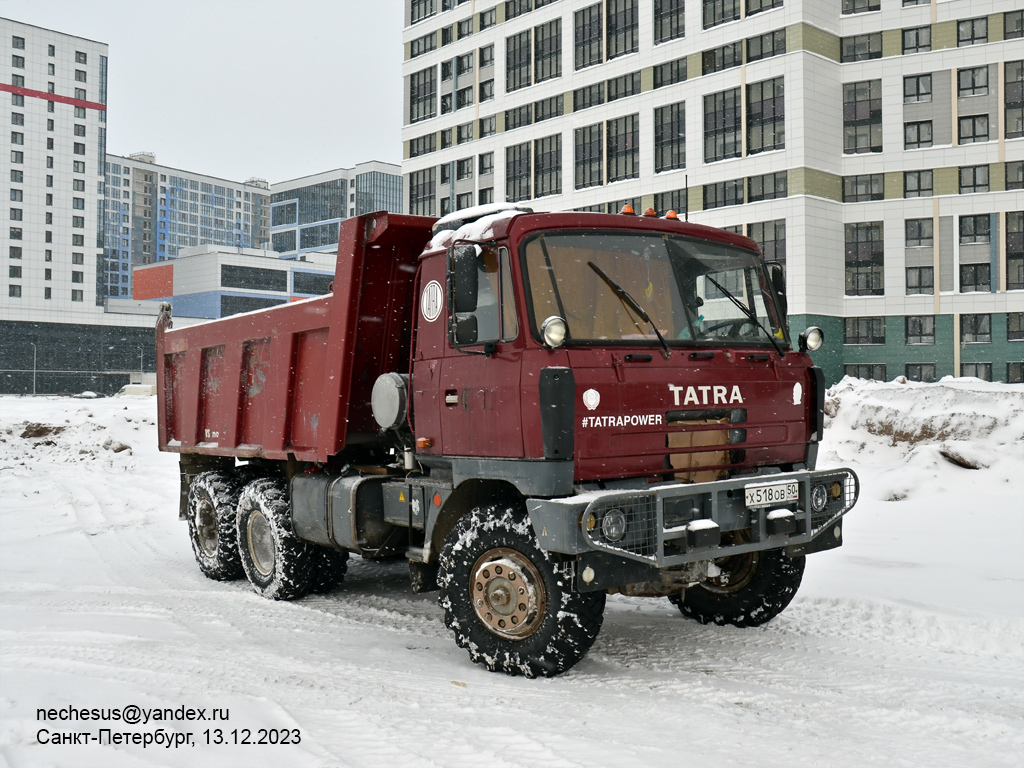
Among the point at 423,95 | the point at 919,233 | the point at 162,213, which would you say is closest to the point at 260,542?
the point at 919,233

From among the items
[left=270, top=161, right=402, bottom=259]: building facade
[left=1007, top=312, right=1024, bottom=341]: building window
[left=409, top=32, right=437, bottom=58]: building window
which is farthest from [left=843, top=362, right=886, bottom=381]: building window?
[left=270, top=161, right=402, bottom=259]: building facade

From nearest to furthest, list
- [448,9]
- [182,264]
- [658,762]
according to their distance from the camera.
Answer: [658,762], [448,9], [182,264]

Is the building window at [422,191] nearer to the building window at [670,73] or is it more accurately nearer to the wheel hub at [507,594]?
the building window at [670,73]

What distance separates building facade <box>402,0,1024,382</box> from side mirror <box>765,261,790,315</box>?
33301 millimetres

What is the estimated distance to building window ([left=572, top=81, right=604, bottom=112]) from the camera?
45806 millimetres

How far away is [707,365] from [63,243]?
93.0 m

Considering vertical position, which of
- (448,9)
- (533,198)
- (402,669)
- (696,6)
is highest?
(448,9)

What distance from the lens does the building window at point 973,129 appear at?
39.7m

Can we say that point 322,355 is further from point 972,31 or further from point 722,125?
point 972,31

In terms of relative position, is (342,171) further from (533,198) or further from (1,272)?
(533,198)

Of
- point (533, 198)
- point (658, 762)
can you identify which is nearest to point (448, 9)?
point (533, 198)

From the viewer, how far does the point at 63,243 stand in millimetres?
87000

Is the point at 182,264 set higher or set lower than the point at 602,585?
higher

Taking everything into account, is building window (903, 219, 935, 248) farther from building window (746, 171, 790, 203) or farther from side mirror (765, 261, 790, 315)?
side mirror (765, 261, 790, 315)
